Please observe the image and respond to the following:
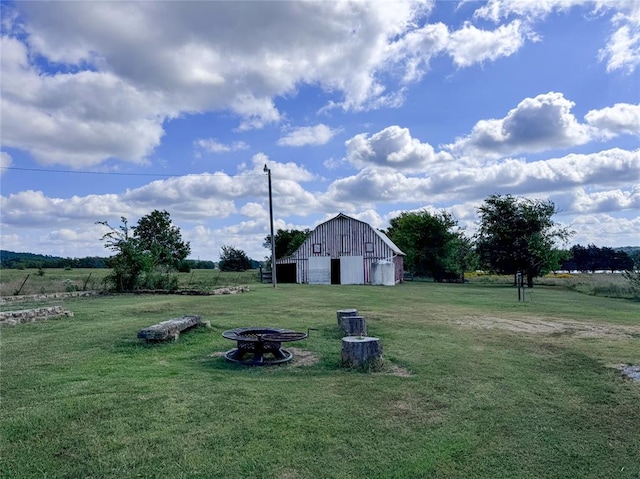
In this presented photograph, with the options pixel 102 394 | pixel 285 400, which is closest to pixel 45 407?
pixel 102 394

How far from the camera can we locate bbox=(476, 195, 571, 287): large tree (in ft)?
124

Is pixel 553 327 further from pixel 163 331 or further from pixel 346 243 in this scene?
pixel 346 243

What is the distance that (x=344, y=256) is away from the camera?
35.0 m

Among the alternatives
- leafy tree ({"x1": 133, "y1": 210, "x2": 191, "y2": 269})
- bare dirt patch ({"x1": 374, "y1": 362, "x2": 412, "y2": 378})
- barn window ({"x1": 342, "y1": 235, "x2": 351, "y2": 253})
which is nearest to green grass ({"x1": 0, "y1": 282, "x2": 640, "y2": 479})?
bare dirt patch ({"x1": 374, "y1": 362, "x2": 412, "y2": 378})

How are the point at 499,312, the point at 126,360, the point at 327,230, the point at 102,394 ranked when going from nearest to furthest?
the point at 102,394 < the point at 126,360 < the point at 499,312 < the point at 327,230

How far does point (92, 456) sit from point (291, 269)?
1299 inches

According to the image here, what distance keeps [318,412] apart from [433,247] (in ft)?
138

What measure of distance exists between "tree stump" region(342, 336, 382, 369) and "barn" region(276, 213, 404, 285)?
27.1 metres

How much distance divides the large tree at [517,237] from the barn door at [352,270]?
42.2ft

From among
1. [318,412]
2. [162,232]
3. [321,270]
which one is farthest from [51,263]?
[318,412]

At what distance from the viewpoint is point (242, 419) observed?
4488 mm

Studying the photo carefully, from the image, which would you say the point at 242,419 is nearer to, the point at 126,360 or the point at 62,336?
the point at 126,360

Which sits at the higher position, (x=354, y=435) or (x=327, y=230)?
(x=327, y=230)

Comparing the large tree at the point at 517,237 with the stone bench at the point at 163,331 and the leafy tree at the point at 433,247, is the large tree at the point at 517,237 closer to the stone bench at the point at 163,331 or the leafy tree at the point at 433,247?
the leafy tree at the point at 433,247
